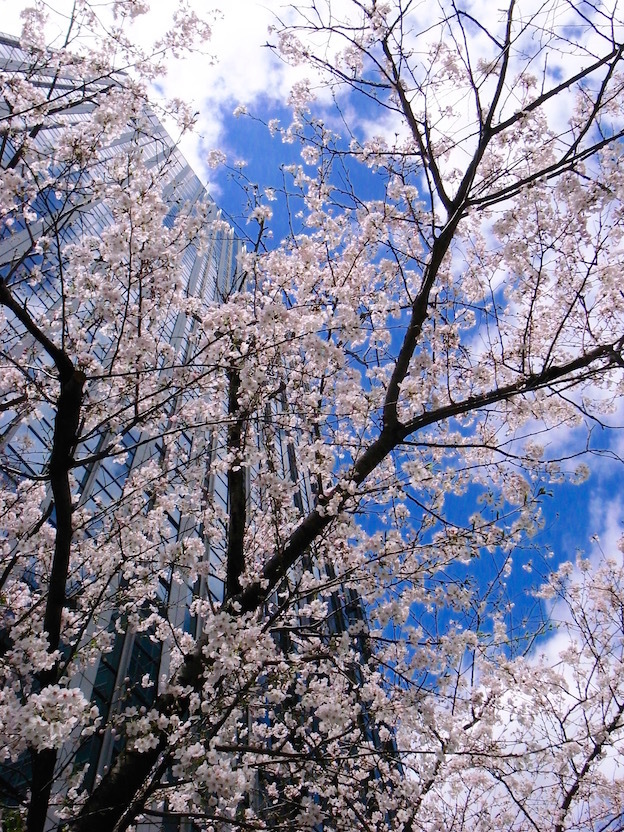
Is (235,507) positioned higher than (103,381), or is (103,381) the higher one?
(103,381)

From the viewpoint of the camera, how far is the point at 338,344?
6.33 metres

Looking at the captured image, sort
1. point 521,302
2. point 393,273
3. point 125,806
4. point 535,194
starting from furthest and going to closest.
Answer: point 393,273 → point 521,302 → point 535,194 → point 125,806

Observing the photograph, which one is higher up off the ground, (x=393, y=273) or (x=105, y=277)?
(x=393, y=273)

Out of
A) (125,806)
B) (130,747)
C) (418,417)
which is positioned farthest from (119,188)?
(125,806)

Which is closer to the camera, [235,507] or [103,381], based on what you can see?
[235,507]

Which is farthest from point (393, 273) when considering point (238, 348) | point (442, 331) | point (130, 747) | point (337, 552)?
point (130, 747)

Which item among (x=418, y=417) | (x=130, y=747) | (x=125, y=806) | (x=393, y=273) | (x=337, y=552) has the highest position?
(x=393, y=273)

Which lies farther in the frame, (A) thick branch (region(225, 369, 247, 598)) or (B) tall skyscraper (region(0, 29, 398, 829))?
(A) thick branch (region(225, 369, 247, 598))

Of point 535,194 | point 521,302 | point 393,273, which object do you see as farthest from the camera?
point 393,273

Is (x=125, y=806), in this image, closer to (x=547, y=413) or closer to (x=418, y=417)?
(x=418, y=417)

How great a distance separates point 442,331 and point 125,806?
587cm

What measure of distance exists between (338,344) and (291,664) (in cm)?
341

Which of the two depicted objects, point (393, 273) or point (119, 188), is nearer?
point (119, 188)

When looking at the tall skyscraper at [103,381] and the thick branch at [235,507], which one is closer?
the tall skyscraper at [103,381]
